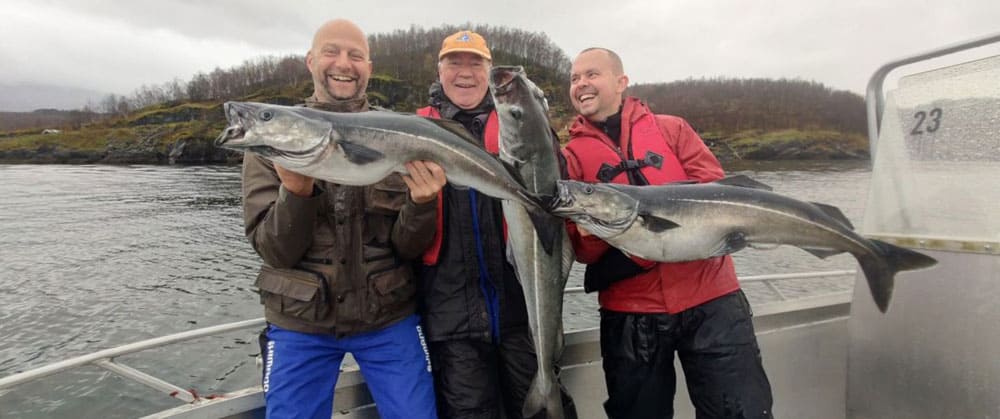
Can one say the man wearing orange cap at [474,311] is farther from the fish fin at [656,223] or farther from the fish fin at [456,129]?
the fish fin at [656,223]

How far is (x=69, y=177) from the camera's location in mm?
52719

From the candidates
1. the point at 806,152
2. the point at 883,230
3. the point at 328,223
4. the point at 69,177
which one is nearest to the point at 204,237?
the point at 328,223

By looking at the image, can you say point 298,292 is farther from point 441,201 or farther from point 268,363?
point 441,201

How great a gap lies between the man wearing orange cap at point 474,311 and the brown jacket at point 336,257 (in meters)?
0.25

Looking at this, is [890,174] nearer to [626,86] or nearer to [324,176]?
[626,86]

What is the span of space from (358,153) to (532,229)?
1123 millimetres

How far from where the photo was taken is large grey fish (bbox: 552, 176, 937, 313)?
9.45 feet

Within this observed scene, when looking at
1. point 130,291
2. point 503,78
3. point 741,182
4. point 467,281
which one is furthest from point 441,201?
point 130,291

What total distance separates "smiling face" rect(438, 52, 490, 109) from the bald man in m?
0.77

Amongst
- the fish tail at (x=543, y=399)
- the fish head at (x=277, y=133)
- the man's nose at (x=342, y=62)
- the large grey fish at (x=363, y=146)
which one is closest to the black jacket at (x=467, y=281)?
the fish tail at (x=543, y=399)

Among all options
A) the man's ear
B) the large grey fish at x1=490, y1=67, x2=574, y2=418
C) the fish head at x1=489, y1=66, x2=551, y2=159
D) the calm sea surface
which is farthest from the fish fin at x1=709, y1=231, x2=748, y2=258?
the calm sea surface

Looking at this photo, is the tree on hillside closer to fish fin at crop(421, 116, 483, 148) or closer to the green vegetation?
the green vegetation

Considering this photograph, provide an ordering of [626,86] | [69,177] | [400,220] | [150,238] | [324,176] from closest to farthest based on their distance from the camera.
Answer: [324,176] < [400,220] < [626,86] < [150,238] < [69,177]

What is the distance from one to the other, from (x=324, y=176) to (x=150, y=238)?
26791 mm
